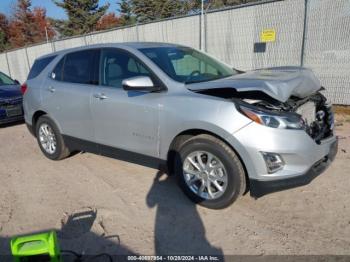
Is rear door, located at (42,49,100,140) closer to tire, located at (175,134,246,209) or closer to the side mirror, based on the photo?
the side mirror

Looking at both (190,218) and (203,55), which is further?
(203,55)

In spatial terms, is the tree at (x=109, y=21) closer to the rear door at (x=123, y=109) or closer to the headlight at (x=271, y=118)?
the rear door at (x=123, y=109)

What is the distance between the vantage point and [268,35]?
27.2ft

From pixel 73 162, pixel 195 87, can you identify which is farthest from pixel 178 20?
pixel 195 87

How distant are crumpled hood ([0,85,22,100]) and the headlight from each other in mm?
6900

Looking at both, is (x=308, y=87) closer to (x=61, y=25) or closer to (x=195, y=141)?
(x=195, y=141)

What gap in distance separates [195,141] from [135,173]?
4.90 feet

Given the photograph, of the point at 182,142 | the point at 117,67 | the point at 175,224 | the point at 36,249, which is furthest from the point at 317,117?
the point at 36,249

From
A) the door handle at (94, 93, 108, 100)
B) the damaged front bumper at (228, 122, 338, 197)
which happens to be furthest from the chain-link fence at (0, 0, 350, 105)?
the door handle at (94, 93, 108, 100)

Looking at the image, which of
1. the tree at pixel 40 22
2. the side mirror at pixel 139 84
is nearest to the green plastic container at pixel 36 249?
the side mirror at pixel 139 84

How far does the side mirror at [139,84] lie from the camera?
3.61 m

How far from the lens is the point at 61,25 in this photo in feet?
137

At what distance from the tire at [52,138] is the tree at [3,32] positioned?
50391mm

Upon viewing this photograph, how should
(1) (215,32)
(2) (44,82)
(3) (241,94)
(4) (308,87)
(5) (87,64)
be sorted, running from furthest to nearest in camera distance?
(1) (215,32)
(2) (44,82)
(5) (87,64)
(4) (308,87)
(3) (241,94)
